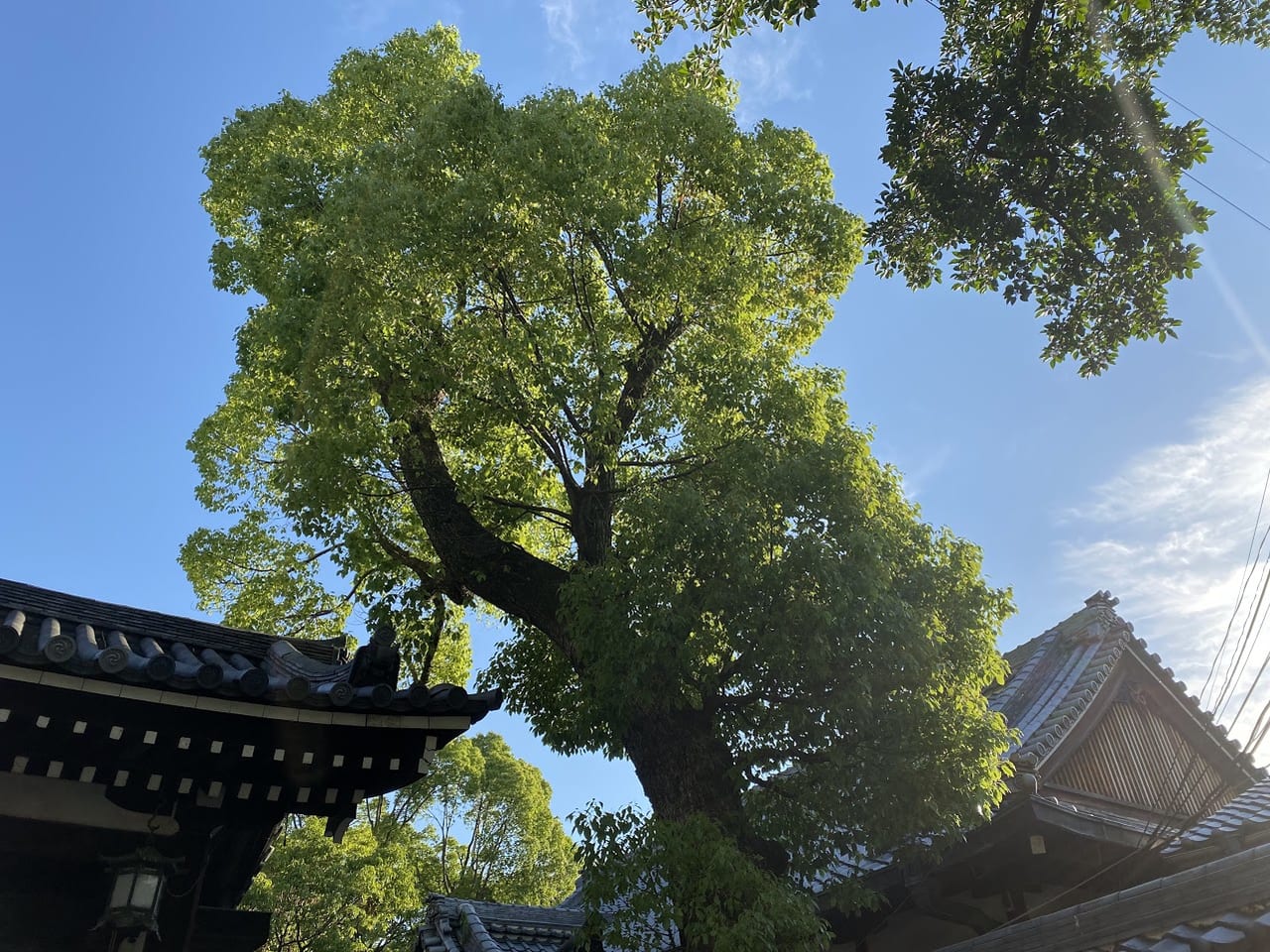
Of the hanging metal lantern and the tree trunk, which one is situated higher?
the tree trunk

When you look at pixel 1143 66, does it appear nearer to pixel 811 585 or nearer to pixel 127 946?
pixel 811 585

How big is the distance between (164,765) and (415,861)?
17.7 metres

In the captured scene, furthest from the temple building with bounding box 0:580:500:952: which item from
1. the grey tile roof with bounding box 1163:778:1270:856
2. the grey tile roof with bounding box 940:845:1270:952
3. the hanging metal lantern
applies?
the grey tile roof with bounding box 1163:778:1270:856

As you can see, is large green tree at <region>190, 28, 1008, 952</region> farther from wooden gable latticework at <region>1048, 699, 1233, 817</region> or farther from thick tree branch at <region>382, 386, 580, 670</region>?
wooden gable latticework at <region>1048, 699, 1233, 817</region>

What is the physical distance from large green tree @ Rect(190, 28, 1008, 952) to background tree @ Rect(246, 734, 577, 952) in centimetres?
857

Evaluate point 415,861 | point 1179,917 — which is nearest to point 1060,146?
point 1179,917

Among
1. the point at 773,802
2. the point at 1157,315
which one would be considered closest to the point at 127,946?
the point at 773,802

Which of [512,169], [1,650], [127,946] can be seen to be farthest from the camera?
[512,169]

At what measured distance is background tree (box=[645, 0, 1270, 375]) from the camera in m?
5.39

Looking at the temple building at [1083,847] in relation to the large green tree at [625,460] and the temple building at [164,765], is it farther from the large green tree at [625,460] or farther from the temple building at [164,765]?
the temple building at [164,765]

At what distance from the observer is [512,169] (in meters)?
8.40

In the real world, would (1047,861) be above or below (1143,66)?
below

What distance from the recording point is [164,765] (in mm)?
4098

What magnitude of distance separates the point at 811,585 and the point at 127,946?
450 centimetres
